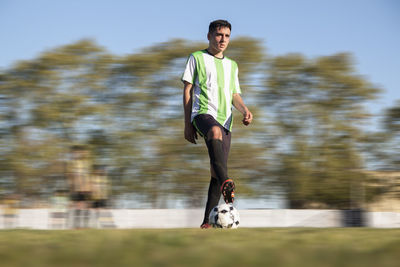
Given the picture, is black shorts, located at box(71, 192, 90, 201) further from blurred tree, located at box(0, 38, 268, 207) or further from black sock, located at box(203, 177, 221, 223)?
black sock, located at box(203, 177, 221, 223)

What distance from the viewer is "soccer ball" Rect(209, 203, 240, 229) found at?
462 cm

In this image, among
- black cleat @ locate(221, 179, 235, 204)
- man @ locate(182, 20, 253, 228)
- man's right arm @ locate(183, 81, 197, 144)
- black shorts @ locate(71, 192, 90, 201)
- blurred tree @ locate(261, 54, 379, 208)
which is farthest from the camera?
blurred tree @ locate(261, 54, 379, 208)

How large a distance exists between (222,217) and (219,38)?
169 centimetres

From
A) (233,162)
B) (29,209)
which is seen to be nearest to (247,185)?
(233,162)

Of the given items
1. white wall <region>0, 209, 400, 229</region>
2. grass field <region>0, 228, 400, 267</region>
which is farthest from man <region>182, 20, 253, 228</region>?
white wall <region>0, 209, 400, 229</region>

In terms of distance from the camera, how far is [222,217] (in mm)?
4633

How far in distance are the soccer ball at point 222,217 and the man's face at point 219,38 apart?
4.91 feet

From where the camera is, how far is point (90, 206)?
1103 cm

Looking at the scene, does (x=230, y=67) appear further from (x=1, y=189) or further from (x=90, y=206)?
(x=1, y=189)

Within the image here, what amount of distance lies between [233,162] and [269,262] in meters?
10.4

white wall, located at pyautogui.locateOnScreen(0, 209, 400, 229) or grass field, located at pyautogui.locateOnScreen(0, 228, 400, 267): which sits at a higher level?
grass field, located at pyautogui.locateOnScreen(0, 228, 400, 267)

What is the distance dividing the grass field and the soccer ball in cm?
193

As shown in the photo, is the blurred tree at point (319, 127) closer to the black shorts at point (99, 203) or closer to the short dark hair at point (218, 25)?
the black shorts at point (99, 203)

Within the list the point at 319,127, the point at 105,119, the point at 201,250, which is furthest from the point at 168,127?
the point at 201,250
